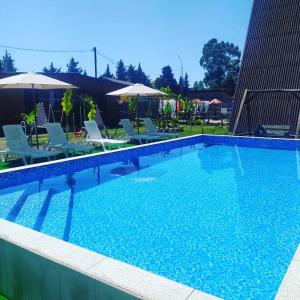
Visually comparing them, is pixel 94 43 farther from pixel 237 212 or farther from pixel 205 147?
pixel 237 212

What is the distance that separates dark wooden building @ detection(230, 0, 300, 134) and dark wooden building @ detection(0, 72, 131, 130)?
956cm

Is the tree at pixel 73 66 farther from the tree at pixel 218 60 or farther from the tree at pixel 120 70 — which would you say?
the tree at pixel 218 60

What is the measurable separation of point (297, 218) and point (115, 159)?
17.2 ft

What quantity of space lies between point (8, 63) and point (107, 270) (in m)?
94.3

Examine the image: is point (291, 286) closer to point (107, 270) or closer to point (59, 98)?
point (107, 270)

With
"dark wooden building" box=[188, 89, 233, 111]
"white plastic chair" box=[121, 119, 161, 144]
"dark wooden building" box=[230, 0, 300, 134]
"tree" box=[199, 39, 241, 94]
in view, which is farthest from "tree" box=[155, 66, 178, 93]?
"white plastic chair" box=[121, 119, 161, 144]

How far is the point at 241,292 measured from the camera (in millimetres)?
3334

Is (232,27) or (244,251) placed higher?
(232,27)

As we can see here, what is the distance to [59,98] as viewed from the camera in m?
21.4

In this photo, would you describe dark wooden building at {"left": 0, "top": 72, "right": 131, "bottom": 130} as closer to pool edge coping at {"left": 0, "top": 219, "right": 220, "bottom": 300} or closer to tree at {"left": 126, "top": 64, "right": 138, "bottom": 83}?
pool edge coping at {"left": 0, "top": 219, "right": 220, "bottom": 300}

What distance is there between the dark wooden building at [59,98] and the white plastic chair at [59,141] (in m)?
9.78

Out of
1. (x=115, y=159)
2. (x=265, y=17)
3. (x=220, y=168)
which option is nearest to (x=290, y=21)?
(x=265, y=17)

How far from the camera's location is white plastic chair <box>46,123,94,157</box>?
9406 millimetres

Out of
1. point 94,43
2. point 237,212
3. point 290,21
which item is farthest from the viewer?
point 94,43
